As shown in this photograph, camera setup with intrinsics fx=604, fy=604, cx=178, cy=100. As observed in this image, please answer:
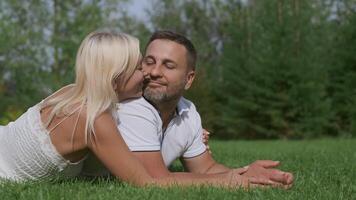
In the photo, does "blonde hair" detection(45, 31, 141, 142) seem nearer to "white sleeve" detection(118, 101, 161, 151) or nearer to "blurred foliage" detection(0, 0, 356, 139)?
"white sleeve" detection(118, 101, 161, 151)

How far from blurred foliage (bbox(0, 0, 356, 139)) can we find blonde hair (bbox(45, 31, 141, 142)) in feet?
50.4

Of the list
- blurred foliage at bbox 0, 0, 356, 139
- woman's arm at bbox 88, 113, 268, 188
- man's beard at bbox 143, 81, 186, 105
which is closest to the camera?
woman's arm at bbox 88, 113, 268, 188

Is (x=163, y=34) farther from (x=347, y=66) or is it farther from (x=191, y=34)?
(x=191, y=34)

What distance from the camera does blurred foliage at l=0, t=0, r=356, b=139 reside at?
20.6 metres

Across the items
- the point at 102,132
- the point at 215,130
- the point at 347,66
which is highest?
the point at 102,132

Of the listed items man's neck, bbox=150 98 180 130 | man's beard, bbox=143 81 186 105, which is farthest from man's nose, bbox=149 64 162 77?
man's neck, bbox=150 98 180 130

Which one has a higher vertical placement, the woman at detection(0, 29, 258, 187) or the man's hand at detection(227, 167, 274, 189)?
the woman at detection(0, 29, 258, 187)

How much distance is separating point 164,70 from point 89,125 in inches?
40.2

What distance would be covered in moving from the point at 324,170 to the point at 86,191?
8.90 feet

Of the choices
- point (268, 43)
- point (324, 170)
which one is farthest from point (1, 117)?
point (324, 170)

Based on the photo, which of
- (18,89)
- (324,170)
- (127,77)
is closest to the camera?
(127,77)

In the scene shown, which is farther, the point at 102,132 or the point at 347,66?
the point at 347,66

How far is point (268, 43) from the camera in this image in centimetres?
2067

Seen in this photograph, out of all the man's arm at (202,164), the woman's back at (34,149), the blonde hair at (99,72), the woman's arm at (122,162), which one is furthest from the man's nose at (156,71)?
the man's arm at (202,164)
